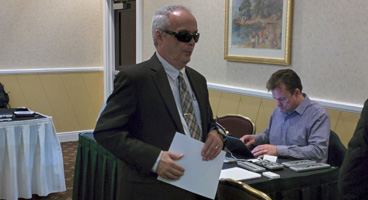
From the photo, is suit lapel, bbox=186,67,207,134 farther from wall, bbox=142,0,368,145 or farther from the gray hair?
wall, bbox=142,0,368,145

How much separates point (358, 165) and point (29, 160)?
3.32 m

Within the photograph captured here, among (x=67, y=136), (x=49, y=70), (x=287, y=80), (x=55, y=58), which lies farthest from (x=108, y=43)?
(x=287, y=80)

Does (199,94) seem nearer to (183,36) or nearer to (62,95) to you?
(183,36)

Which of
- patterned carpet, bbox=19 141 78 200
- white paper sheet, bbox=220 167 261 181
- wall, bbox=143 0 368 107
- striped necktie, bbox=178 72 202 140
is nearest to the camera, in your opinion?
striped necktie, bbox=178 72 202 140

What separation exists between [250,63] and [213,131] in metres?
2.77

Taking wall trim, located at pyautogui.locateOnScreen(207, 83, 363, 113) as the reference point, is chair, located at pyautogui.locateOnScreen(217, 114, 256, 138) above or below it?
below

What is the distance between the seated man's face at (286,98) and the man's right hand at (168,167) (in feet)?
5.36

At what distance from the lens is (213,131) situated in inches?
73.2

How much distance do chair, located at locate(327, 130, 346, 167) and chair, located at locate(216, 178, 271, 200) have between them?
49.3 inches

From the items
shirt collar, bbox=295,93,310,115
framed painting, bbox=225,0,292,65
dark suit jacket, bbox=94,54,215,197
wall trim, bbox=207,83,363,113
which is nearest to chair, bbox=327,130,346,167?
shirt collar, bbox=295,93,310,115

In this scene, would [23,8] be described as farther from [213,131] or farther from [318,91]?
[213,131]

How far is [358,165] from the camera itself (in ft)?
4.50

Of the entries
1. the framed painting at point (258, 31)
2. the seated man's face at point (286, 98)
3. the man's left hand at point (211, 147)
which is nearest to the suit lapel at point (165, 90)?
the man's left hand at point (211, 147)

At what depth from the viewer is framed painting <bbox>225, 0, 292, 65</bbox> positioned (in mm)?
4109
